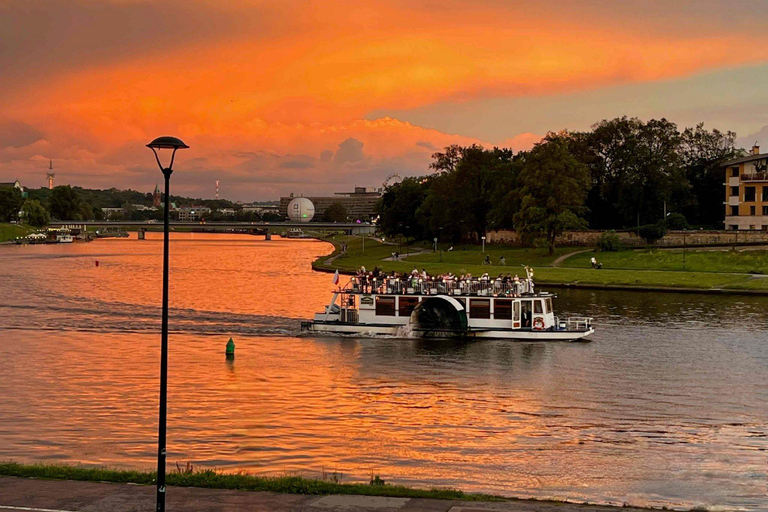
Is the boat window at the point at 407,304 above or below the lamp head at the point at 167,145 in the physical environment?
below

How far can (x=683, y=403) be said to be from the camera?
3822 cm

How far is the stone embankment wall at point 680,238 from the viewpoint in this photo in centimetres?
12056

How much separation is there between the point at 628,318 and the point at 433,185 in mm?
96101

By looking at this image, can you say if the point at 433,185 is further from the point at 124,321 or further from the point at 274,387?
the point at 274,387

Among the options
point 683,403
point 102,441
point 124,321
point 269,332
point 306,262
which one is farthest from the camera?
point 306,262

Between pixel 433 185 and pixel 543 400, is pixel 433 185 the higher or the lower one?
the higher one

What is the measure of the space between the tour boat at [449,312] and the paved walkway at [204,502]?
38.0 meters

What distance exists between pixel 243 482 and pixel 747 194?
431ft

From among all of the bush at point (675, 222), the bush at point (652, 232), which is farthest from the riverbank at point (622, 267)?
the bush at point (675, 222)

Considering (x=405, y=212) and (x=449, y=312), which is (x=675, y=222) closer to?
(x=405, y=212)

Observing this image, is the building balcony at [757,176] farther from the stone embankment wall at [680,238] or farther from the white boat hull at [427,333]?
the white boat hull at [427,333]

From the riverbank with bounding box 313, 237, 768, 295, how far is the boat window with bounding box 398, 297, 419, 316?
4175 centimetres

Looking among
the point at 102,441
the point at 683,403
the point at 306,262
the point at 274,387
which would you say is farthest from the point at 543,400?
the point at 306,262

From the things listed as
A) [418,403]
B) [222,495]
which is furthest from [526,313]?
[222,495]
